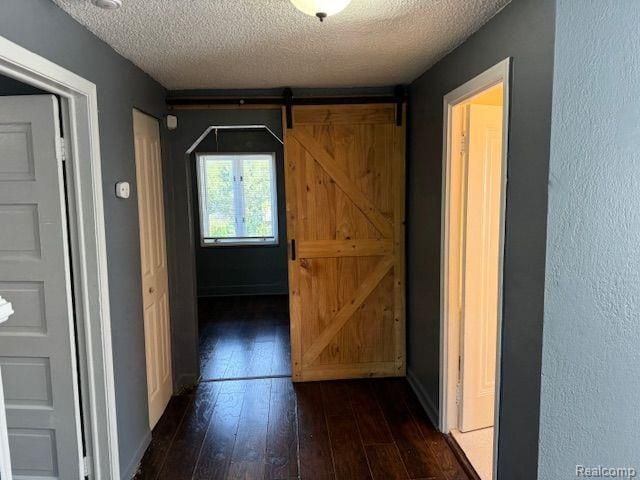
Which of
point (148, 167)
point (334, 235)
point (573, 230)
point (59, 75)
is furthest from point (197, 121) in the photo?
point (573, 230)

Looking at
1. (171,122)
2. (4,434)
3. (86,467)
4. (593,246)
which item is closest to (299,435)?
(86,467)

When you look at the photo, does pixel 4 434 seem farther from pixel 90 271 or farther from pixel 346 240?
pixel 346 240

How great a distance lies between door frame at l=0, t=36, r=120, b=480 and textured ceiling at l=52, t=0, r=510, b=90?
1.26ft

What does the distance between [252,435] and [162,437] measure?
22.2 inches

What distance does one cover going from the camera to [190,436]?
271 cm

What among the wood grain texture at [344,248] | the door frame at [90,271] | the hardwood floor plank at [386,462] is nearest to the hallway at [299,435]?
the hardwood floor plank at [386,462]

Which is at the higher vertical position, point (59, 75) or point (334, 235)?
point (59, 75)

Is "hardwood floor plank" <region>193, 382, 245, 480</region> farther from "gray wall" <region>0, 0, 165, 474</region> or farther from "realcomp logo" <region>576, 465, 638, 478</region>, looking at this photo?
"realcomp logo" <region>576, 465, 638, 478</region>

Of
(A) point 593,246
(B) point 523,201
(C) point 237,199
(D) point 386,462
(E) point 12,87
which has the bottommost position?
(D) point 386,462

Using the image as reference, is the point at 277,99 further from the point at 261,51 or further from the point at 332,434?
the point at 332,434

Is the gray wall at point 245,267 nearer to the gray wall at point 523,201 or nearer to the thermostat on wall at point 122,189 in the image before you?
the thermostat on wall at point 122,189

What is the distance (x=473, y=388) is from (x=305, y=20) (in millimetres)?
2269

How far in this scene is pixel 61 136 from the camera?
1.88 meters

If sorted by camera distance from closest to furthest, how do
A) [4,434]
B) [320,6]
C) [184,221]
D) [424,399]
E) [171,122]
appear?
[4,434]
[320,6]
[424,399]
[171,122]
[184,221]
